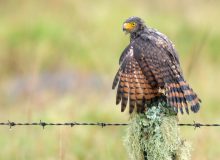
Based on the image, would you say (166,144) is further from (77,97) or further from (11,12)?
(11,12)

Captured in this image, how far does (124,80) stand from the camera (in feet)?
16.4

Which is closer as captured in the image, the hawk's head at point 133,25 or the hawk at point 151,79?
the hawk at point 151,79

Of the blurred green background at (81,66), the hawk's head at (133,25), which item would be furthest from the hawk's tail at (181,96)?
the blurred green background at (81,66)

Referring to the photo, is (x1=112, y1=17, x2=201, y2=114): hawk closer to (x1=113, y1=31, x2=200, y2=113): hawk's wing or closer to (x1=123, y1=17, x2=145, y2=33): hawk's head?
(x1=113, y1=31, x2=200, y2=113): hawk's wing

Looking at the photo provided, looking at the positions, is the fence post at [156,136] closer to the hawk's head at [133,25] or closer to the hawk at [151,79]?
the hawk at [151,79]

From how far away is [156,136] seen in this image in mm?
4996

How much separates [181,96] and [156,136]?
1.00 ft

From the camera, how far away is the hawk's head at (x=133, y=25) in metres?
5.24

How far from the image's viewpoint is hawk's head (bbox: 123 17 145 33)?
524 cm

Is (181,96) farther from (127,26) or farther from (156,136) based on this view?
(127,26)

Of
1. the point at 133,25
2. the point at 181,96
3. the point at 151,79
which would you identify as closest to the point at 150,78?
the point at 151,79

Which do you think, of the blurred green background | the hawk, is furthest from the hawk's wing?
the blurred green background

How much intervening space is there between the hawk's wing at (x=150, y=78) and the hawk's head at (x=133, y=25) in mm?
223

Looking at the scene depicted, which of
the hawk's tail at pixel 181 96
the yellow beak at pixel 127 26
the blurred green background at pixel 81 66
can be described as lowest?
the hawk's tail at pixel 181 96
